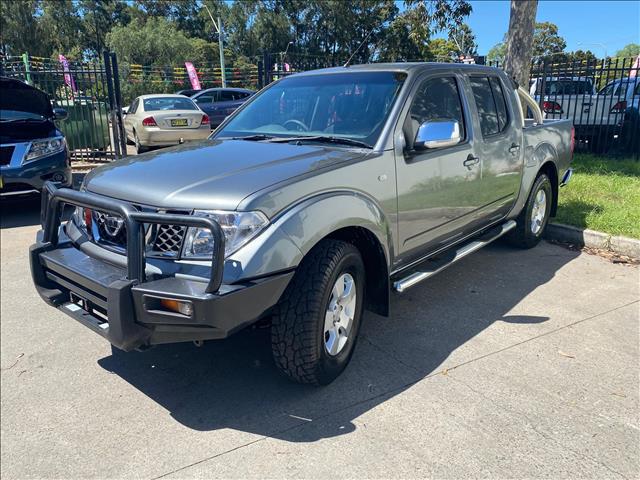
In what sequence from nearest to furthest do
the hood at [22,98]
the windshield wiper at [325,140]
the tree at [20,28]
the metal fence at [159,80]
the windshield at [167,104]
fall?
the windshield wiper at [325,140], the hood at [22,98], the windshield at [167,104], the metal fence at [159,80], the tree at [20,28]

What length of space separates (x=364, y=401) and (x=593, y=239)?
421 cm

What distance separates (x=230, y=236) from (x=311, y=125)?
1.56 m

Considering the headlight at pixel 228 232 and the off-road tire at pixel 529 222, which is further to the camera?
the off-road tire at pixel 529 222

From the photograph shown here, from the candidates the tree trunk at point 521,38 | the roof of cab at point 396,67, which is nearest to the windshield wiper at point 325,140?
the roof of cab at point 396,67

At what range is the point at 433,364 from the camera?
11.3ft

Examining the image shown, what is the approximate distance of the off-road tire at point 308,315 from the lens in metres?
2.77

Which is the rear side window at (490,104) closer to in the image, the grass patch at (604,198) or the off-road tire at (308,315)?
the grass patch at (604,198)

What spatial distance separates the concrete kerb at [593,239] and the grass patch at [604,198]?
0.42ft

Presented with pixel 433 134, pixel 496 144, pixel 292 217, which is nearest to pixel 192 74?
pixel 496 144

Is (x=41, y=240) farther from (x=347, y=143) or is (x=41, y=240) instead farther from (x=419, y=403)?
(x=419, y=403)

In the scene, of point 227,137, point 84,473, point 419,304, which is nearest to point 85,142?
point 227,137

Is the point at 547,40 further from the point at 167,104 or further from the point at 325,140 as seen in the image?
the point at 325,140

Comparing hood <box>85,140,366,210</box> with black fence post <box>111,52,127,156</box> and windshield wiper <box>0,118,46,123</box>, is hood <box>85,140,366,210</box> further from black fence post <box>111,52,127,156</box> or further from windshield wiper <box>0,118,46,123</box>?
black fence post <box>111,52,127,156</box>

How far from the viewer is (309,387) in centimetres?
311
